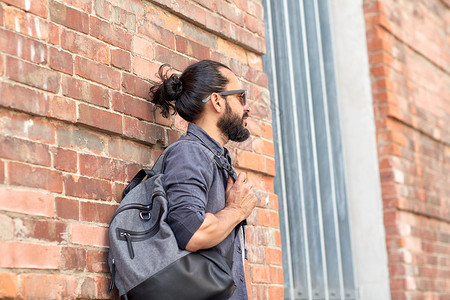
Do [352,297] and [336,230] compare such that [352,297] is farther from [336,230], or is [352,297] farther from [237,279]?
[237,279]

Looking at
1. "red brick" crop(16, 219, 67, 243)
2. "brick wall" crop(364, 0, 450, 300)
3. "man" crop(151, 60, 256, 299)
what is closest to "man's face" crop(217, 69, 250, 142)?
"man" crop(151, 60, 256, 299)

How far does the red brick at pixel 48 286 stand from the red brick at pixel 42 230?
0.44 feet

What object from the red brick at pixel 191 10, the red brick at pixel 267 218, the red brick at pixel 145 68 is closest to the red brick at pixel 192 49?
the red brick at pixel 191 10

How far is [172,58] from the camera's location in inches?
144

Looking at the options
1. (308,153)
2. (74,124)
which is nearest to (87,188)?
(74,124)

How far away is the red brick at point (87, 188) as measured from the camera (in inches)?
116

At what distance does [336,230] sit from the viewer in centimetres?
552

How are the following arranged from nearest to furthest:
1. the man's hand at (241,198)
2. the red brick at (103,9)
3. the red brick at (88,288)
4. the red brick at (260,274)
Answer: the red brick at (88,288) < the man's hand at (241,198) < the red brick at (103,9) < the red brick at (260,274)

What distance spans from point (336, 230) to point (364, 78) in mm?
1201

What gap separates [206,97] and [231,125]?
0.17 m

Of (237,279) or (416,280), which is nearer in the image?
(237,279)

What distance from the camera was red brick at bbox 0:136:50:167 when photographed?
271 centimetres

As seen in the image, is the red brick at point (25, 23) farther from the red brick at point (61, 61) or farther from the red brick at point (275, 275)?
the red brick at point (275, 275)

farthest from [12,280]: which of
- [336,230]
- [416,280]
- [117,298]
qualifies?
[416,280]
